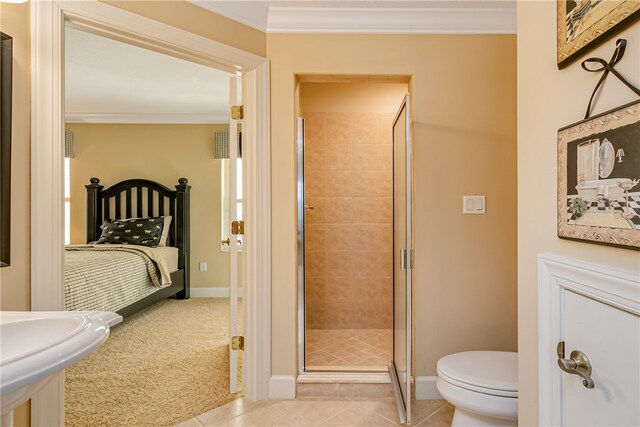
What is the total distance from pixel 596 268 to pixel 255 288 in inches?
64.7

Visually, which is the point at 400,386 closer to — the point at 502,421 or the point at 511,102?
the point at 502,421

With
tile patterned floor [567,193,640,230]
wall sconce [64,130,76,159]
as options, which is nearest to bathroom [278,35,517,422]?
tile patterned floor [567,193,640,230]

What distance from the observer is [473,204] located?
2104mm

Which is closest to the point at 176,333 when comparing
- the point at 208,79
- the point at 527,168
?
the point at 208,79

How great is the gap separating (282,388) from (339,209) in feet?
5.61

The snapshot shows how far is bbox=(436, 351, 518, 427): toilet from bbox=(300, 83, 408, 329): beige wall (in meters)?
1.58

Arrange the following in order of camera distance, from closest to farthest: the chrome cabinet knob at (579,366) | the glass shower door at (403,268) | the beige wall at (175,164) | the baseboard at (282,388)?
the chrome cabinet knob at (579,366) < the glass shower door at (403,268) < the baseboard at (282,388) < the beige wall at (175,164)

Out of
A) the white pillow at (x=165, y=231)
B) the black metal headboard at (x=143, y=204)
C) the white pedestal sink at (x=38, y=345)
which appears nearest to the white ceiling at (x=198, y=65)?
the black metal headboard at (x=143, y=204)

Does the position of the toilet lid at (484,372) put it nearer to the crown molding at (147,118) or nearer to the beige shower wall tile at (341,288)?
the beige shower wall tile at (341,288)

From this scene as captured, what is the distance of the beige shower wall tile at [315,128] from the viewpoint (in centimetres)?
325

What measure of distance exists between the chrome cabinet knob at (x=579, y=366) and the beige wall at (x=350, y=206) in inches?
93.6

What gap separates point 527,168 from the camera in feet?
3.71

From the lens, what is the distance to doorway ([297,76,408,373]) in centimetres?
324

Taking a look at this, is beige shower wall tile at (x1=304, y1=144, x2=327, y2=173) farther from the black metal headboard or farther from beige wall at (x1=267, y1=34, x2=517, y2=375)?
the black metal headboard
